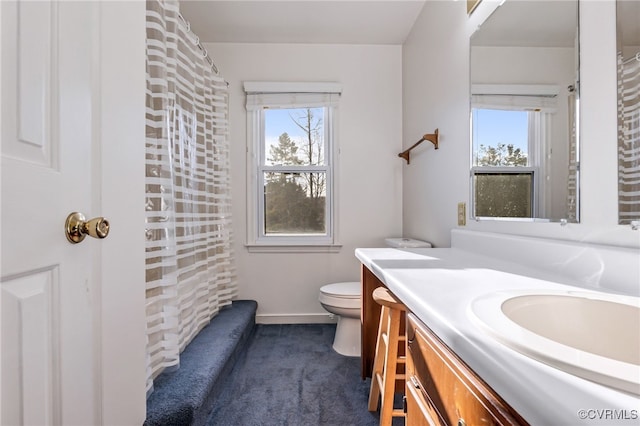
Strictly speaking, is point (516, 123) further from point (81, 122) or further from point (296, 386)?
point (296, 386)

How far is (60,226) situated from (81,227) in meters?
0.04

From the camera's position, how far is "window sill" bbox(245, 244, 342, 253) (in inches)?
102

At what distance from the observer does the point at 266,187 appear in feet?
8.71

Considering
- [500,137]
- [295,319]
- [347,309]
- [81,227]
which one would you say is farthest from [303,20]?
[295,319]

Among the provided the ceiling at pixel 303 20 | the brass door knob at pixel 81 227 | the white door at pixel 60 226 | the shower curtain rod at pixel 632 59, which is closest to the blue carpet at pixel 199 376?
the white door at pixel 60 226

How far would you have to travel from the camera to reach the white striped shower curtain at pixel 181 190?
132cm

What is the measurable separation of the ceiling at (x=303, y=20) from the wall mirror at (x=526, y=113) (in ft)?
3.28

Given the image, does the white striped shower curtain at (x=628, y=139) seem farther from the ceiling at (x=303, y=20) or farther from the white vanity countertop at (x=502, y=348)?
the ceiling at (x=303, y=20)

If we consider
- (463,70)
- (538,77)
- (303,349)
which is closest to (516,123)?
(538,77)

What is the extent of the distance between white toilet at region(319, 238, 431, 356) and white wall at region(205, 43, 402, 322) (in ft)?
1.62

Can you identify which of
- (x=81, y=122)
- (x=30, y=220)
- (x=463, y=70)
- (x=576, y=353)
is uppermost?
(x=463, y=70)

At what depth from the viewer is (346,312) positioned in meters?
1.97

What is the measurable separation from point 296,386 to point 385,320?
0.70 meters

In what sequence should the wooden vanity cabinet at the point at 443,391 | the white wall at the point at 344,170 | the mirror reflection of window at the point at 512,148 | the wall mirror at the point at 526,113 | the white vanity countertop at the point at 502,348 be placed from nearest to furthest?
the white vanity countertop at the point at 502,348, the wooden vanity cabinet at the point at 443,391, the wall mirror at the point at 526,113, the mirror reflection of window at the point at 512,148, the white wall at the point at 344,170
